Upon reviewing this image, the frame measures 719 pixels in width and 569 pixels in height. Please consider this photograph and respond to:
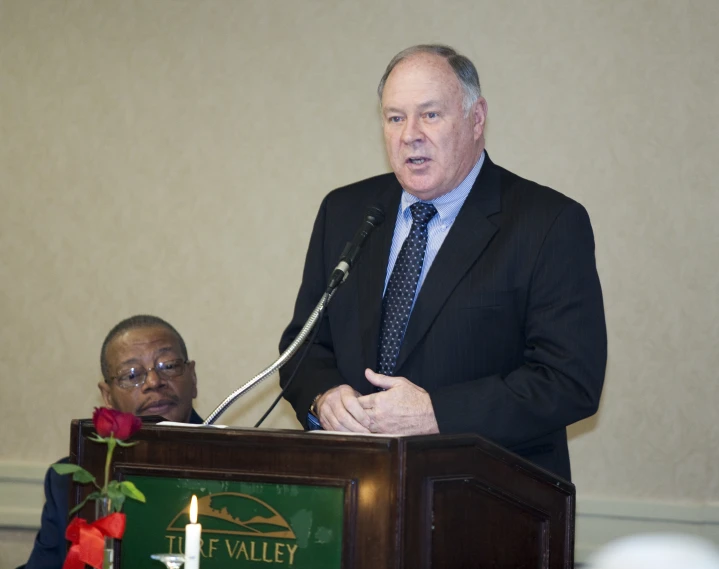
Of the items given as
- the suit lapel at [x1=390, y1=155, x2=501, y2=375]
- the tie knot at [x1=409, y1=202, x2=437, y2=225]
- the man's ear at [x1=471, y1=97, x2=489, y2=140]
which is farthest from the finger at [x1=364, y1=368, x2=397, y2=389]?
the man's ear at [x1=471, y1=97, x2=489, y2=140]

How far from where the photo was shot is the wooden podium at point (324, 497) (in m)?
1.84

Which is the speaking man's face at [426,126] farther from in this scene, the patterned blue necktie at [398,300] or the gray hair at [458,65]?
the patterned blue necktie at [398,300]

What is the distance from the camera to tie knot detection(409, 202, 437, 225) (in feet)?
8.82

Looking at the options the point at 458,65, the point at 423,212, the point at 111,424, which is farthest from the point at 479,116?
the point at 111,424

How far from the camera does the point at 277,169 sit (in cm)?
440

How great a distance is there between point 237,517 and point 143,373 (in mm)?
1328

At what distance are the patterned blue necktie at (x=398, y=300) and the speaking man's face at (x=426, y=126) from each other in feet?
0.53

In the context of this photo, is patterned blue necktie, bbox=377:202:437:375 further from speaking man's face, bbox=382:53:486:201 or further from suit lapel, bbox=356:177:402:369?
speaking man's face, bbox=382:53:486:201

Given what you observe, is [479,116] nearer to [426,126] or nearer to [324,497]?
[426,126]

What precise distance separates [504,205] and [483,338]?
358 mm

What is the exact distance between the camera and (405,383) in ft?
7.38

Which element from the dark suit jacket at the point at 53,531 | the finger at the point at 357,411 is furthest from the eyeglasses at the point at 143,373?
the finger at the point at 357,411

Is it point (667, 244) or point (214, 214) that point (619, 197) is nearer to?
point (667, 244)

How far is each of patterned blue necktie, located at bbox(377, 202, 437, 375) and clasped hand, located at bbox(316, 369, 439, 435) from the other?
0.30 metres
